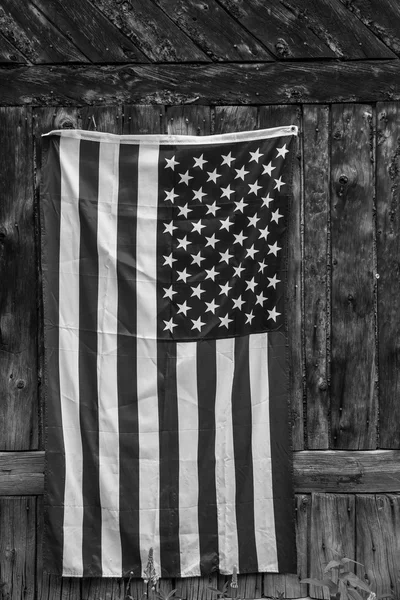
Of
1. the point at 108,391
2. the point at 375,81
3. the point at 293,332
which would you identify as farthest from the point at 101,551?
the point at 375,81

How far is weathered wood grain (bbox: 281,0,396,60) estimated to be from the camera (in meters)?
4.28

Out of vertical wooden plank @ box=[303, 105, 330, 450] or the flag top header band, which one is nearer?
the flag top header band

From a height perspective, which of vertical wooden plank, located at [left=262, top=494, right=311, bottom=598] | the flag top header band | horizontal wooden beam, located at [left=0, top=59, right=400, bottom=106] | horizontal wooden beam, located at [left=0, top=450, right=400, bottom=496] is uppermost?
horizontal wooden beam, located at [left=0, top=59, right=400, bottom=106]

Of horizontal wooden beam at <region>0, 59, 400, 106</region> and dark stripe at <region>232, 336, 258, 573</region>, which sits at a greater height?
horizontal wooden beam at <region>0, 59, 400, 106</region>

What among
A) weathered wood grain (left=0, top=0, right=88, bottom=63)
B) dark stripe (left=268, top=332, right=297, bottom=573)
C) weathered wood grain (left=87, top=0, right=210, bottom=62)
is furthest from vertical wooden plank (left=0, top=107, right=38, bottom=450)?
dark stripe (left=268, top=332, right=297, bottom=573)

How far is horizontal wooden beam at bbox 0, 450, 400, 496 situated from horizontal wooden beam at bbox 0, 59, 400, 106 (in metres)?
2.30

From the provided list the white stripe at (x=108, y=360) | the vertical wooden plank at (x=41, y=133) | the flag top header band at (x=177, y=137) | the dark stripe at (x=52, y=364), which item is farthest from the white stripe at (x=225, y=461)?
the flag top header band at (x=177, y=137)

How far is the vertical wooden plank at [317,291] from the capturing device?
4.28 meters

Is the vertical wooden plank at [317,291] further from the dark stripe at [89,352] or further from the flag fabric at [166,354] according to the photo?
the dark stripe at [89,352]

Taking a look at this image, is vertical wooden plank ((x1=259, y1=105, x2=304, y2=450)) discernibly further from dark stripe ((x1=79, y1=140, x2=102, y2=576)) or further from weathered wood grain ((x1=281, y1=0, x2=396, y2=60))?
dark stripe ((x1=79, y1=140, x2=102, y2=576))

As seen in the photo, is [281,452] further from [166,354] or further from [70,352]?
[70,352]

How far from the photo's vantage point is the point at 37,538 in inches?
169

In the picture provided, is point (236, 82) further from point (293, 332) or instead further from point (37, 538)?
point (37, 538)

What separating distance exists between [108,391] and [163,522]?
90 cm
